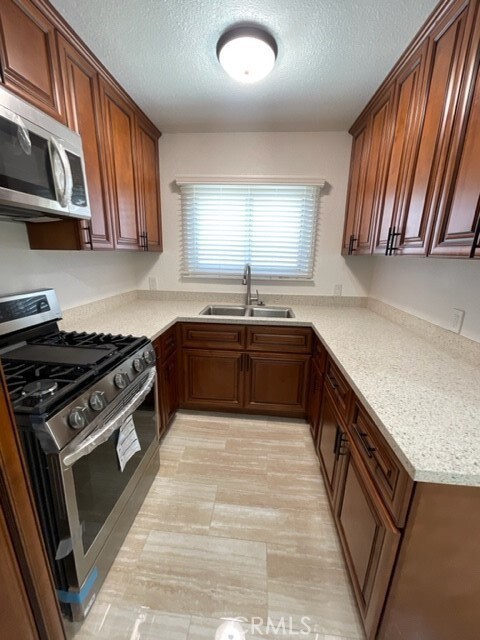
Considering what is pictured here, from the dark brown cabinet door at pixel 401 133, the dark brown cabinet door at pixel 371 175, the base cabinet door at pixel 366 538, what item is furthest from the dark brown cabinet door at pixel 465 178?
the base cabinet door at pixel 366 538

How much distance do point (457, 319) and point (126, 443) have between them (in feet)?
6.12

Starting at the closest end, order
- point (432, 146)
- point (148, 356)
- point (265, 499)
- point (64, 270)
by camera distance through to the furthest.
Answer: point (432, 146) < point (148, 356) < point (265, 499) < point (64, 270)

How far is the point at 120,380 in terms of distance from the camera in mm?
1160

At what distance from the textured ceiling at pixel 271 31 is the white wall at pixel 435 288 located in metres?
1.19

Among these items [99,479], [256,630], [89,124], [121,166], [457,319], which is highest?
[89,124]

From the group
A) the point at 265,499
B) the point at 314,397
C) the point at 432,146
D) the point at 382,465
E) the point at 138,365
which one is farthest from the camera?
the point at 314,397

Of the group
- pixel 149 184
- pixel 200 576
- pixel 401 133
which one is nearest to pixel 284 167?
pixel 401 133

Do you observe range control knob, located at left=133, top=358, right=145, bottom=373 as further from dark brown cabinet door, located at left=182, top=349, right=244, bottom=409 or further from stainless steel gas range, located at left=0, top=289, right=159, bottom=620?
dark brown cabinet door, located at left=182, top=349, right=244, bottom=409

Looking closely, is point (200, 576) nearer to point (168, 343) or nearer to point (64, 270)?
point (168, 343)

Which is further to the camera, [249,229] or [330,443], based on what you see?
[249,229]

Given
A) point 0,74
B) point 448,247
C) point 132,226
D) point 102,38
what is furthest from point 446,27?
point 132,226

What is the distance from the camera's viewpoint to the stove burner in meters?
0.87

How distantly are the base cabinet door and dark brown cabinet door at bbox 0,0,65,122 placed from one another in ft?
6.89

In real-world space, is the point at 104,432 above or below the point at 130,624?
above
